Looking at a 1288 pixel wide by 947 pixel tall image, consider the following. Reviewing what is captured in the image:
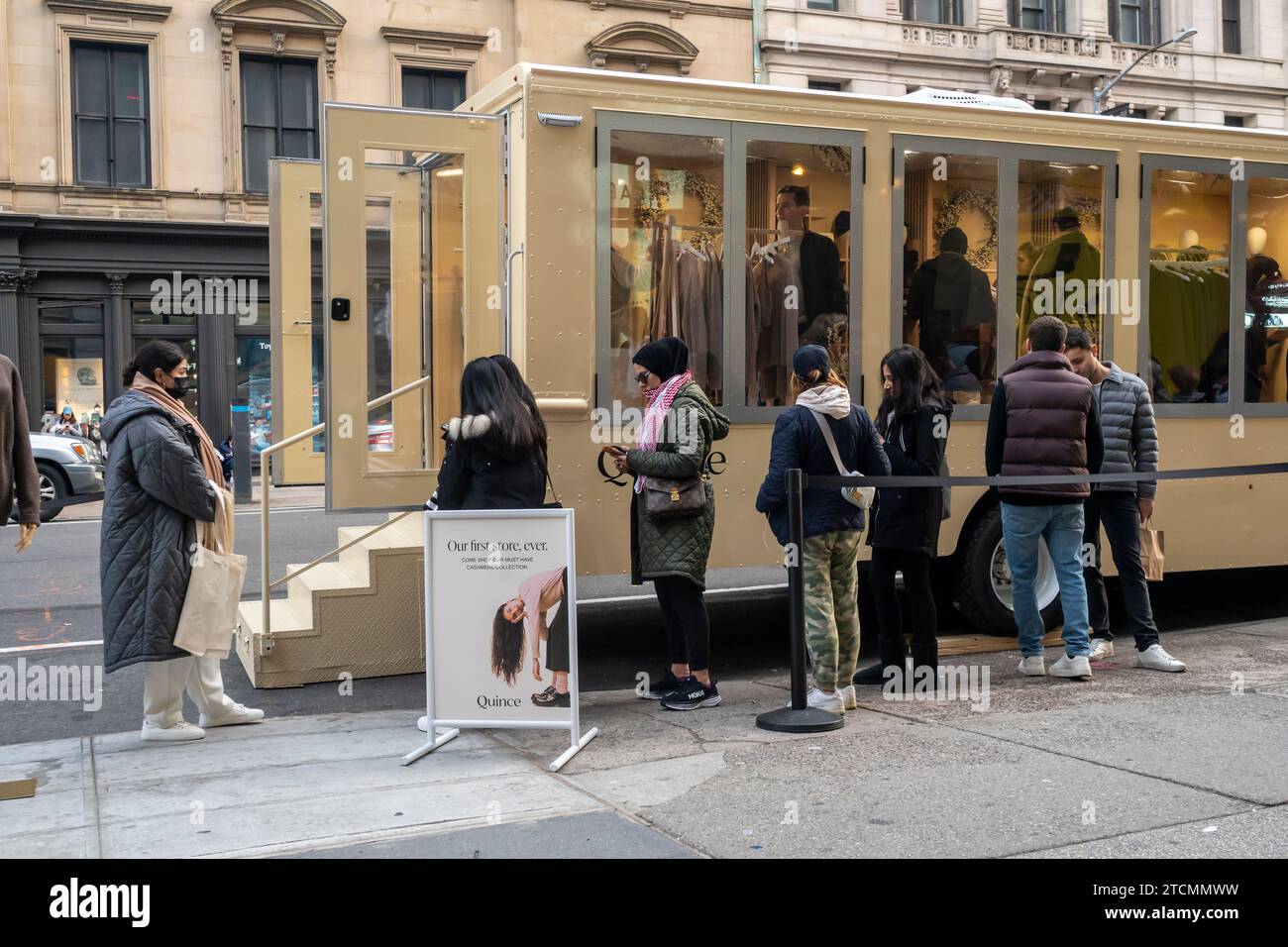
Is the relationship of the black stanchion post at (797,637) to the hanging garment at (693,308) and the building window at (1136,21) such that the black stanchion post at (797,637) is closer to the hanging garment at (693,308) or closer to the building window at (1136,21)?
the hanging garment at (693,308)

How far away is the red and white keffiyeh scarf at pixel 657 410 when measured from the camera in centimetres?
665

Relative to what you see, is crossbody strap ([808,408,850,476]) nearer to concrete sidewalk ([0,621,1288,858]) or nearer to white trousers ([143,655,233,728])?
concrete sidewalk ([0,621,1288,858])

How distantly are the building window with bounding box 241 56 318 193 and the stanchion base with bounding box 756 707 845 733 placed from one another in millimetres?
24252

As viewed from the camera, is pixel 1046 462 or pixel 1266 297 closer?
pixel 1046 462

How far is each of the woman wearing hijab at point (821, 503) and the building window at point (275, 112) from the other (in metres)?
23.7

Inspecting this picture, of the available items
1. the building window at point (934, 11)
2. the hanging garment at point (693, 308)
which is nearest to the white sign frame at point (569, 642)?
the hanging garment at point (693, 308)

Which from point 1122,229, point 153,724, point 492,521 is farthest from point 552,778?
point 1122,229

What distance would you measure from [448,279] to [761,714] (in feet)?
12.1

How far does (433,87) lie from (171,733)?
25407mm

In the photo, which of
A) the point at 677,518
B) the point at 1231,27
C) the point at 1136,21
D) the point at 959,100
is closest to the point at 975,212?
the point at 959,100

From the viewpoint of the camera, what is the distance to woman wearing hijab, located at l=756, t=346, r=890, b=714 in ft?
21.3

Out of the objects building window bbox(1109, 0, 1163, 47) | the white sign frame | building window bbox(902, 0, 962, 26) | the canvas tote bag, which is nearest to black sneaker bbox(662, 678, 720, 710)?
the white sign frame

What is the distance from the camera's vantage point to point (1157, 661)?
7.52 metres

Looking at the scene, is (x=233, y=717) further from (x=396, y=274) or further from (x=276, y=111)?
(x=276, y=111)
